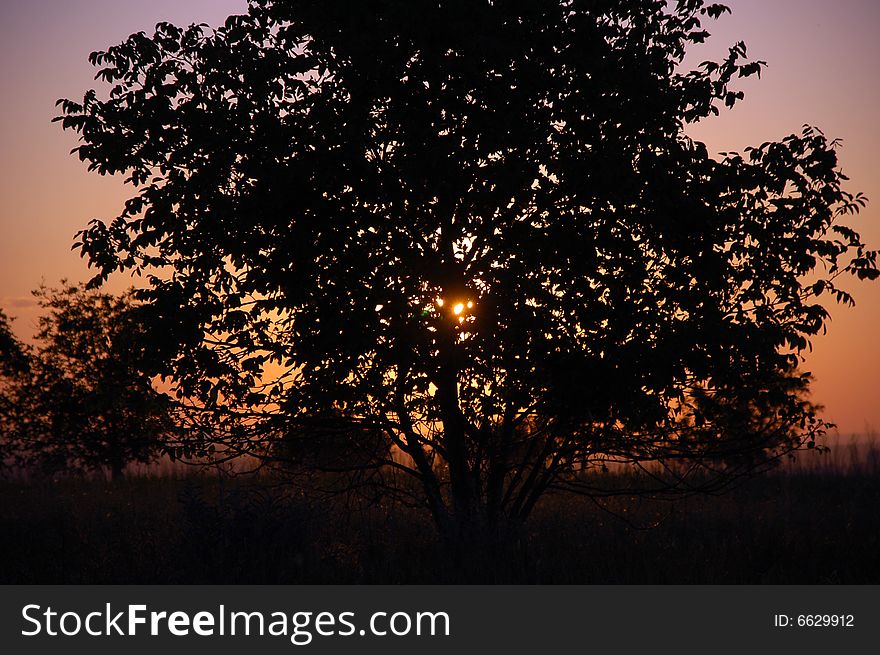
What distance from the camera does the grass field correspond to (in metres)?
11.1

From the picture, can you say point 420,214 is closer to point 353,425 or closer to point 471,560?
point 353,425

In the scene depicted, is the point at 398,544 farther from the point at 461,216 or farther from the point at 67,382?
the point at 67,382

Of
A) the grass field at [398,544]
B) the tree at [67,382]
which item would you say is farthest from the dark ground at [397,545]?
the tree at [67,382]

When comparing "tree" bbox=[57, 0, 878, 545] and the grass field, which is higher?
"tree" bbox=[57, 0, 878, 545]

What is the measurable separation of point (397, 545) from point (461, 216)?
5.34 m

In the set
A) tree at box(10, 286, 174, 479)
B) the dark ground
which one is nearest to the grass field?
the dark ground

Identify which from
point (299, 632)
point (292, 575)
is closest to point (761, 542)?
point (292, 575)

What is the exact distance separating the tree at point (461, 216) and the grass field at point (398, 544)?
1498 millimetres

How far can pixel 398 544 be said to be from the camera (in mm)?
13664

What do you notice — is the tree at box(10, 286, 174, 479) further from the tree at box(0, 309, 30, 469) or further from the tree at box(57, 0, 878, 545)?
the tree at box(57, 0, 878, 545)

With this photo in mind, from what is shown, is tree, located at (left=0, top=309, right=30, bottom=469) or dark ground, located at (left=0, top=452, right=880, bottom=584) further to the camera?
tree, located at (left=0, top=309, right=30, bottom=469)

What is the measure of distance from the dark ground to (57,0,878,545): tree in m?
1.53

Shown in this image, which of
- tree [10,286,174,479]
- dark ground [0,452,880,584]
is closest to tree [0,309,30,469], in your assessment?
tree [10,286,174,479]

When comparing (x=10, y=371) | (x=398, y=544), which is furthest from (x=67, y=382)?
(x=398, y=544)
